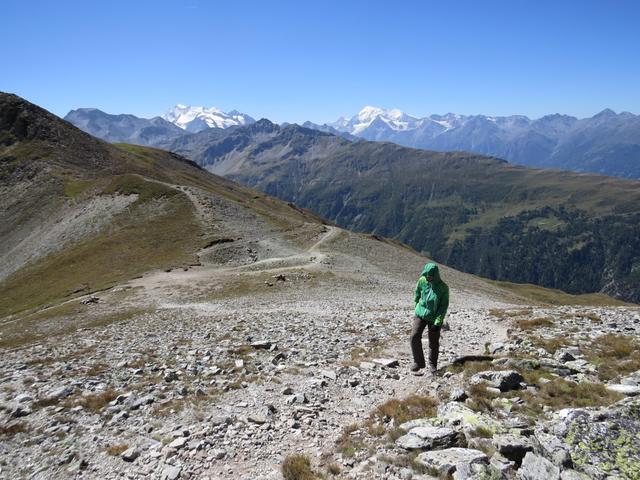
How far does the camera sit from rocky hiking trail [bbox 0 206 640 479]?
10203 mm

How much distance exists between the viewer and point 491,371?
584 inches

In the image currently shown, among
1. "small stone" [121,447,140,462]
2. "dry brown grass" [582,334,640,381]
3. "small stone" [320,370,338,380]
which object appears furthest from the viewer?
"small stone" [320,370,338,380]

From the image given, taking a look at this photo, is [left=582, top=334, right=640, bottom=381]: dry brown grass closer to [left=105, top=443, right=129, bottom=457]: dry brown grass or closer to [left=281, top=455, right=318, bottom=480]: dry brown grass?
[left=281, top=455, right=318, bottom=480]: dry brown grass

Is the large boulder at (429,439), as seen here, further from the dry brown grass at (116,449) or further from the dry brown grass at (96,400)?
the dry brown grass at (96,400)

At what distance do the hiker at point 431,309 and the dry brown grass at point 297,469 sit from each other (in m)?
7.52

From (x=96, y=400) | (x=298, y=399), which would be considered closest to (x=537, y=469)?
(x=298, y=399)

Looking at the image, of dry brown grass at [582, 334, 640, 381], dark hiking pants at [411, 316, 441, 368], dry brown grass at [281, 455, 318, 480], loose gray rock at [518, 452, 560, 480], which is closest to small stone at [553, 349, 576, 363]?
dry brown grass at [582, 334, 640, 381]

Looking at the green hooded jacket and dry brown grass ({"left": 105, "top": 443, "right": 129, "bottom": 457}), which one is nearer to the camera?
dry brown grass ({"left": 105, "top": 443, "right": 129, "bottom": 457})

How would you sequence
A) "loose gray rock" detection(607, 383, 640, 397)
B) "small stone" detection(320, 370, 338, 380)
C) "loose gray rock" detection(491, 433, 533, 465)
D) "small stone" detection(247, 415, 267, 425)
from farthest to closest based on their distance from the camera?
1. "small stone" detection(320, 370, 338, 380)
2. "small stone" detection(247, 415, 267, 425)
3. "loose gray rock" detection(607, 383, 640, 397)
4. "loose gray rock" detection(491, 433, 533, 465)

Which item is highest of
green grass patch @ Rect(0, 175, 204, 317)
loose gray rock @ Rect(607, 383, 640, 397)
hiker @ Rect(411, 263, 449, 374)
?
hiker @ Rect(411, 263, 449, 374)

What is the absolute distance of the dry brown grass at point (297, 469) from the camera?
9.83m

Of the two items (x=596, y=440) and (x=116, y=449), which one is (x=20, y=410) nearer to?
(x=116, y=449)

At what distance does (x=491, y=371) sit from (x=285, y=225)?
67865 mm

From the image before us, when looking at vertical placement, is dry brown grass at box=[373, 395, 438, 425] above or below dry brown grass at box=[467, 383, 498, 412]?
below
